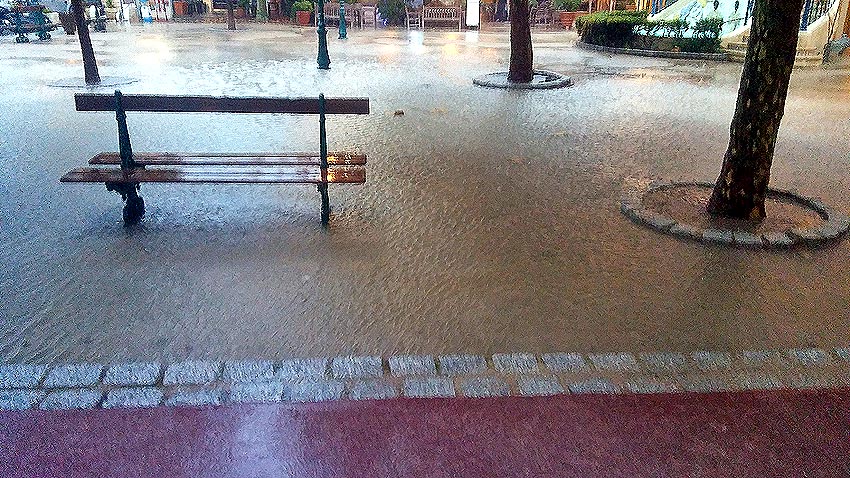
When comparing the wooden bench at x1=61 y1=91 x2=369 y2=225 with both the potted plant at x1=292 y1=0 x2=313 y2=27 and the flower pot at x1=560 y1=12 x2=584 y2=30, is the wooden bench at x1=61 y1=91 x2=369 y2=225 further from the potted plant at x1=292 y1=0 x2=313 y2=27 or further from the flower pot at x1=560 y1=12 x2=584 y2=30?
the flower pot at x1=560 y1=12 x2=584 y2=30

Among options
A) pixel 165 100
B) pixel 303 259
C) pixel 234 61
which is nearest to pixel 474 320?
pixel 303 259

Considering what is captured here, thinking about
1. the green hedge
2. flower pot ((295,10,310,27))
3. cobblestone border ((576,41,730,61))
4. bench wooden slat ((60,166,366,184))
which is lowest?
bench wooden slat ((60,166,366,184))

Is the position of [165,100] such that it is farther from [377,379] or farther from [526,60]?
[526,60]

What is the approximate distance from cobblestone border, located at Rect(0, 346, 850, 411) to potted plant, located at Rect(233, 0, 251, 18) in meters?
32.7

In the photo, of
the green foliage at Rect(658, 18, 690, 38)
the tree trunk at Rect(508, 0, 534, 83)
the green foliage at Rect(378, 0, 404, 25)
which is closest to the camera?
the tree trunk at Rect(508, 0, 534, 83)

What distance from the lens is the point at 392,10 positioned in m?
28.4

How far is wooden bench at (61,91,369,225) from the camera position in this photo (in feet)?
15.4

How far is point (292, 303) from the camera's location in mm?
3814

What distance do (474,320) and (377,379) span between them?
2.52ft

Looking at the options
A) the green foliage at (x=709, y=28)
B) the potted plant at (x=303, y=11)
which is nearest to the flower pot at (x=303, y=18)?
the potted plant at (x=303, y=11)

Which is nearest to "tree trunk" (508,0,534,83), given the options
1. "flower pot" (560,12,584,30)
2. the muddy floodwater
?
the muddy floodwater

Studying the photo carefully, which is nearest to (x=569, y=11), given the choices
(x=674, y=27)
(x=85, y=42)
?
(x=674, y=27)

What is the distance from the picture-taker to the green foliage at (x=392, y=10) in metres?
28.2

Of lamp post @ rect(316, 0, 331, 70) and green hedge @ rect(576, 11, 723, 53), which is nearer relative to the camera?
lamp post @ rect(316, 0, 331, 70)
